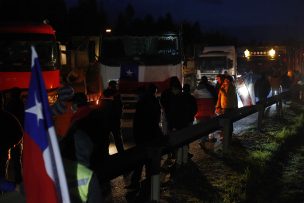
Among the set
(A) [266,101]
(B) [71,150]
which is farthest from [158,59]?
(B) [71,150]

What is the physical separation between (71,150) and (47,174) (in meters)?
0.78

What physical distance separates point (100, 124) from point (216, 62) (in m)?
22.2

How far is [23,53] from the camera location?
15078 mm

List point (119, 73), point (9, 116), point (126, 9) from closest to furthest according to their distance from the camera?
point (9, 116), point (119, 73), point (126, 9)

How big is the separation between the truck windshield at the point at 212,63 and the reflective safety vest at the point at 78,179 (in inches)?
929

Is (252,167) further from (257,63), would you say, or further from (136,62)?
(257,63)

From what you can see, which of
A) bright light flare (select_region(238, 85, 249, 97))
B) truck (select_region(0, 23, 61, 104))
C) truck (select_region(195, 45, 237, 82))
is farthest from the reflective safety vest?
truck (select_region(195, 45, 237, 82))

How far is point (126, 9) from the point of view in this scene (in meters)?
104

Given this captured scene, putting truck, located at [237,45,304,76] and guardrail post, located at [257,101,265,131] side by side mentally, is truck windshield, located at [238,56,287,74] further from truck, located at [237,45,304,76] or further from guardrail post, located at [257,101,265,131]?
guardrail post, located at [257,101,265,131]

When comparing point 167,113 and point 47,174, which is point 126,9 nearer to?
point 167,113

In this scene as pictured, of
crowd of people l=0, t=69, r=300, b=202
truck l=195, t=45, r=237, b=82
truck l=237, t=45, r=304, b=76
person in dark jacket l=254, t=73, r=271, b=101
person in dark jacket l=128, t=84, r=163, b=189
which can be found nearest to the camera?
crowd of people l=0, t=69, r=300, b=202

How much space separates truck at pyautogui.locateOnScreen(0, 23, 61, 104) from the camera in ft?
48.6

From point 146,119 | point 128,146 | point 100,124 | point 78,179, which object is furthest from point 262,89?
point 78,179

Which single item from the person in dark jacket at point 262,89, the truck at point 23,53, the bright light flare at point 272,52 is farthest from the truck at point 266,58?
the truck at point 23,53
